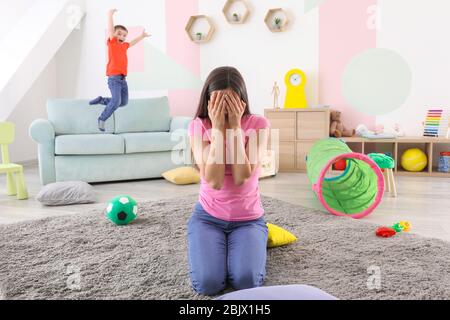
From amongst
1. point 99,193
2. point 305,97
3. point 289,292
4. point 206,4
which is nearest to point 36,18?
point 206,4

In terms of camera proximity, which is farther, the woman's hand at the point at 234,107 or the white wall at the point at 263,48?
the white wall at the point at 263,48

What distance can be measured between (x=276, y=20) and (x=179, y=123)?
5.35ft

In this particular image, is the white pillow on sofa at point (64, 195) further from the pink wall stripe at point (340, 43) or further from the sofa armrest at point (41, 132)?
the pink wall stripe at point (340, 43)

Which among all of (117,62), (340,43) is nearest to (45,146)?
(117,62)

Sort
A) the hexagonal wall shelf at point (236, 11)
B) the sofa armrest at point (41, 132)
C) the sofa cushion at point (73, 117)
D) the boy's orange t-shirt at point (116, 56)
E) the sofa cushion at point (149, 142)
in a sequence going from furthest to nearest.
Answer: the hexagonal wall shelf at point (236, 11) → the sofa cushion at point (73, 117) → the sofa cushion at point (149, 142) → the sofa armrest at point (41, 132) → the boy's orange t-shirt at point (116, 56)

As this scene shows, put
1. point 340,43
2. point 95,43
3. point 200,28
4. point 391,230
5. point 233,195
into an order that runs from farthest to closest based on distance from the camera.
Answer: point 95,43, point 200,28, point 340,43, point 391,230, point 233,195

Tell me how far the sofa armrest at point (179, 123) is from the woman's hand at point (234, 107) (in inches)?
96.1

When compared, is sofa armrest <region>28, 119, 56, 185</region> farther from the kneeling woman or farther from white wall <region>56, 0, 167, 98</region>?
the kneeling woman

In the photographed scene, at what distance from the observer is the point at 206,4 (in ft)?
15.8

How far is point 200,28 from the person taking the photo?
4.84 m

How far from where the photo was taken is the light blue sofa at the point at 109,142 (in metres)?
3.53

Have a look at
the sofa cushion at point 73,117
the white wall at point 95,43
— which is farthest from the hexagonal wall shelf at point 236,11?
the sofa cushion at point 73,117

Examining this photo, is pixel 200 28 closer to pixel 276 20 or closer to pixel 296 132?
pixel 276 20

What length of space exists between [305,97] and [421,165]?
1380mm
